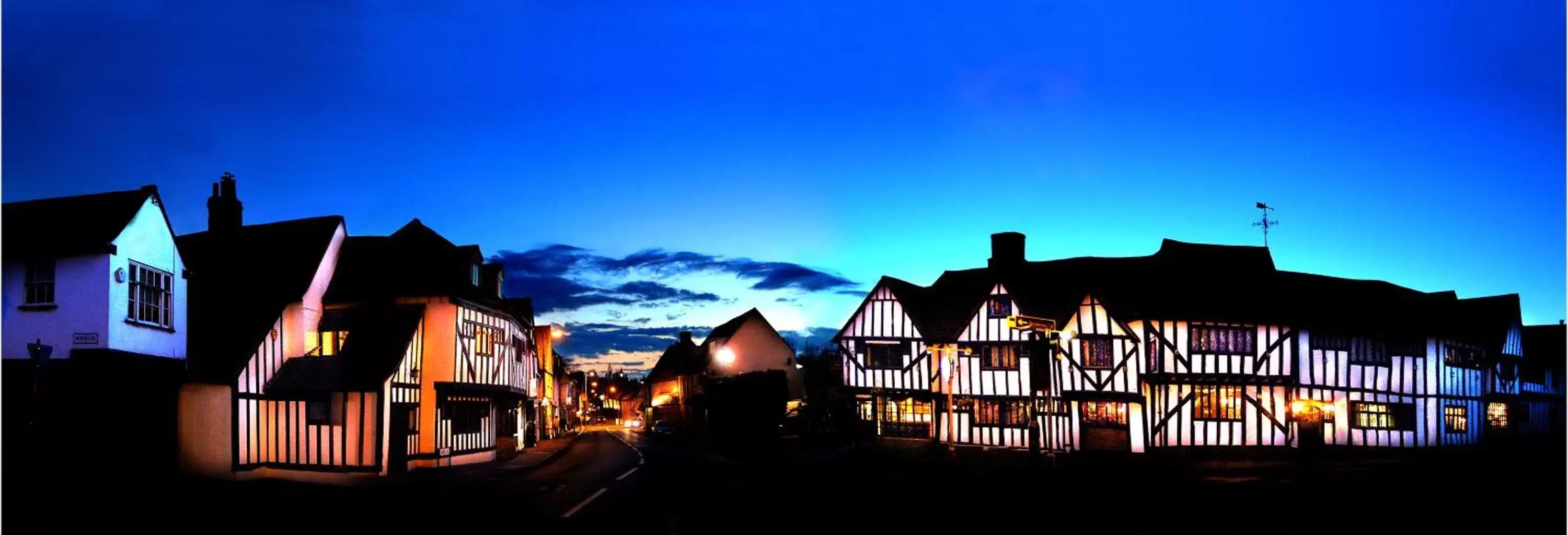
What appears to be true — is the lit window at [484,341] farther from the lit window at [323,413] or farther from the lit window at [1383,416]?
the lit window at [1383,416]

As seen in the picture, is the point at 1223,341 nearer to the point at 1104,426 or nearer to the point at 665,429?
the point at 1104,426

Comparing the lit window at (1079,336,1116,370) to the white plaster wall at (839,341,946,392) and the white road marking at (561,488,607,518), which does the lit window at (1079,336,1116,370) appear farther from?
the white road marking at (561,488,607,518)

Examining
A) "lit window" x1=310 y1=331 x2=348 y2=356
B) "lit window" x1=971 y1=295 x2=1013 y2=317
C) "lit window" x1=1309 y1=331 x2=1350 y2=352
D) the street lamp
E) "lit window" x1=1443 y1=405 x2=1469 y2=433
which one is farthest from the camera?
"lit window" x1=1443 y1=405 x2=1469 y2=433

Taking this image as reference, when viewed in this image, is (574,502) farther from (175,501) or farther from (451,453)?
(451,453)

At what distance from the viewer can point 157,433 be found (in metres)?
25.0

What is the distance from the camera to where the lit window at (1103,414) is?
40.1m

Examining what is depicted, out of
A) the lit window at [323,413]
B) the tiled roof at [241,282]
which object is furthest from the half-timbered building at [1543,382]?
the tiled roof at [241,282]

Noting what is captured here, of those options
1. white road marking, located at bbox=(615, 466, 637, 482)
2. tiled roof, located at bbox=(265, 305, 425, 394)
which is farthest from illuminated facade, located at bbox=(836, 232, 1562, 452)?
tiled roof, located at bbox=(265, 305, 425, 394)

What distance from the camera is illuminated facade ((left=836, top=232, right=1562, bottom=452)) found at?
39.9m

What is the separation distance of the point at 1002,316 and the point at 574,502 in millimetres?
25236

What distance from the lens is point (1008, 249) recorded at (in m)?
51.0

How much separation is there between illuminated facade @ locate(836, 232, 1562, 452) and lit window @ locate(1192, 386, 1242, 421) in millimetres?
51

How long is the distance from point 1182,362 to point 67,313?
3246cm

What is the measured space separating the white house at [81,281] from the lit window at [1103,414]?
29.1m
